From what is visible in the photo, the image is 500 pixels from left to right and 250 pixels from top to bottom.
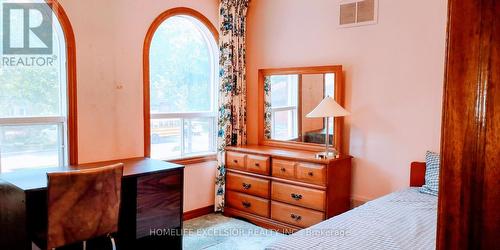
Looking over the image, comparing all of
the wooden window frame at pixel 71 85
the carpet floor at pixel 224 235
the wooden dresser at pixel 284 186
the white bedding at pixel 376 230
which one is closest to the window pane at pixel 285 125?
the wooden dresser at pixel 284 186

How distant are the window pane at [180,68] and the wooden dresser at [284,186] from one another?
72 centimetres

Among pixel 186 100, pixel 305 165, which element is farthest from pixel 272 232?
pixel 186 100

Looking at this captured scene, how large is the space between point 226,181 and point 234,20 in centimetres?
180

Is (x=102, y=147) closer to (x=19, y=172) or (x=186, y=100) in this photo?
(x=19, y=172)

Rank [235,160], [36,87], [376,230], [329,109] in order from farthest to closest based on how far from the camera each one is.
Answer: [235,160] < [329,109] < [36,87] < [376,230]

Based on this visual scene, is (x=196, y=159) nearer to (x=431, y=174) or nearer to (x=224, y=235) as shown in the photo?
(x=224, y=235)

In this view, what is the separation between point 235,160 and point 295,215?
916 mm

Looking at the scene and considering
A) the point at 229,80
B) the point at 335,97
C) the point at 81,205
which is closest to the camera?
the point at 81,205

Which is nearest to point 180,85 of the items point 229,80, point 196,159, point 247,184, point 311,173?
point 229,80

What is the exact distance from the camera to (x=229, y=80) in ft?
13.9

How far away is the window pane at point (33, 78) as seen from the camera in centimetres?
289

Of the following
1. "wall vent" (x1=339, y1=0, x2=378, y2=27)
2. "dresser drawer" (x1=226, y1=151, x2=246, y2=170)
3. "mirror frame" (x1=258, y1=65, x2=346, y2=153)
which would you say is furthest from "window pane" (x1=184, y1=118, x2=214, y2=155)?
"wall vent" (x1=339, y1=0, x2=378, y2=27)

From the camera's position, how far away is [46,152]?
3119mm

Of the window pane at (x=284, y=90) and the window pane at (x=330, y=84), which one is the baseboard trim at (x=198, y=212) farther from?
the window pane at (x=330, y=84)
